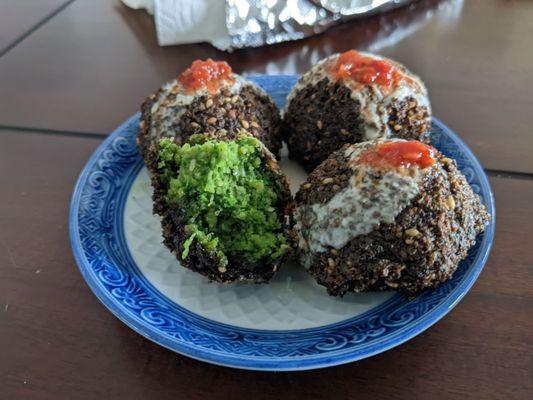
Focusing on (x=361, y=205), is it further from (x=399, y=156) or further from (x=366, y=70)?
(x=366, y=70)

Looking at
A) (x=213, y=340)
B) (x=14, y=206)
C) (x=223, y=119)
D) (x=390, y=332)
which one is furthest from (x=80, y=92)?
(x=390, y=332)

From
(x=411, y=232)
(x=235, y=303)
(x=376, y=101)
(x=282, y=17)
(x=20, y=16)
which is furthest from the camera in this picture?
(x=20, y=16)

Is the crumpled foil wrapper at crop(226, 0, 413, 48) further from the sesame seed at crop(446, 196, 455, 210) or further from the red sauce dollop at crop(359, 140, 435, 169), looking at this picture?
the sesame seed at crop(446, 196, 455, 210)

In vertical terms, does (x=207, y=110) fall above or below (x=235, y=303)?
above

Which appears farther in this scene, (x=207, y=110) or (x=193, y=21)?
(x=193, y=21)

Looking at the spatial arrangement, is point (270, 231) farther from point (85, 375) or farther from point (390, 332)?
point (85, 375)

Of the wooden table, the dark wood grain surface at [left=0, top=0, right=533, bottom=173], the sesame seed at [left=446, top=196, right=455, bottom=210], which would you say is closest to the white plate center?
the wooden table

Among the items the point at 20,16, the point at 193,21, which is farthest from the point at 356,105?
the point at 20,16

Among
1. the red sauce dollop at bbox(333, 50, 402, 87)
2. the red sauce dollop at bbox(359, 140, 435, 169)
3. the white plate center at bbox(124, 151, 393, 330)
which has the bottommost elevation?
the white plate center at bbox(124, 151, 393, 330)
